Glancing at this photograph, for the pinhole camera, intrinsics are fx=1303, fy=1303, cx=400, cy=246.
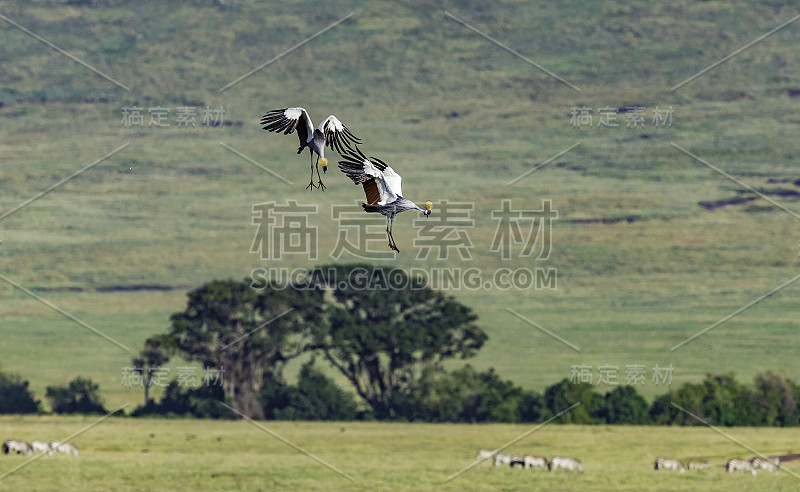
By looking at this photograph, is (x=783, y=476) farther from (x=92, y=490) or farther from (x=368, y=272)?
(x=368, y=272)

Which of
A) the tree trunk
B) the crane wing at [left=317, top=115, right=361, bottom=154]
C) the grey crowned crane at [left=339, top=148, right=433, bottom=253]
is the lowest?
the tree trunk

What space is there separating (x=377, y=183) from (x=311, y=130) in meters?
1.52

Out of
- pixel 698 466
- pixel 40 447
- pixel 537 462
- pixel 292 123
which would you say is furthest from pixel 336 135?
pixel 40 447

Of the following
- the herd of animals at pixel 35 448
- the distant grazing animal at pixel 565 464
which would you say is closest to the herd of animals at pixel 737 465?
the distant grazing animal at pixel 565 464

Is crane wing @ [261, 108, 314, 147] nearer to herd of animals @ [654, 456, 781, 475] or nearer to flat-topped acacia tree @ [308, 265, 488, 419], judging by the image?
herd of animals @ [654, 456, 781, 475]

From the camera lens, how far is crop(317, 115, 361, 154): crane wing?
17.6 metres

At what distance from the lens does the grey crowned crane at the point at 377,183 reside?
53.4 ft

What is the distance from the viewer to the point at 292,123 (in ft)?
56.9

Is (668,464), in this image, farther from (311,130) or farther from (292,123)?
(292,123)

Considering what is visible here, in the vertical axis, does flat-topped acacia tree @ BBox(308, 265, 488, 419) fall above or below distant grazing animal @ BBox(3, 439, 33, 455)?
above

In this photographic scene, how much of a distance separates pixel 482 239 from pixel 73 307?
136 feet

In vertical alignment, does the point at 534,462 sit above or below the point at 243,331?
below

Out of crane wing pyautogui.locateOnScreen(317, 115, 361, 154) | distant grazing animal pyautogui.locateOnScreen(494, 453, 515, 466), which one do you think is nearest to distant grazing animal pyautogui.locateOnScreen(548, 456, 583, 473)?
distant grazing animal pyautogui.locateOnScreen(494, 453, 515, 466)

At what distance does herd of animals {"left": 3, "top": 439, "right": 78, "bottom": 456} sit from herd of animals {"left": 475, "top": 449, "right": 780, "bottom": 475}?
18648 mm
